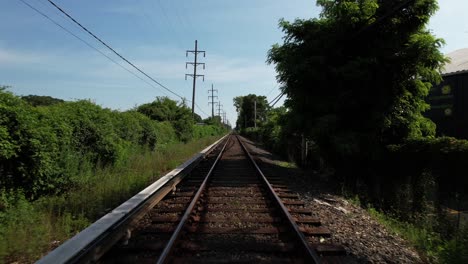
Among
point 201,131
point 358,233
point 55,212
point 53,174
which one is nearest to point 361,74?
point 358,233

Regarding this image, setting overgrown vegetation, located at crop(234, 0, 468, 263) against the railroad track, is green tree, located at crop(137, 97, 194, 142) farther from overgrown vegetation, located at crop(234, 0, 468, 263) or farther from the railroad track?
the railroad track

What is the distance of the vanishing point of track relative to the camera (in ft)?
15.1

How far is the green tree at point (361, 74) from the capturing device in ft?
37.9

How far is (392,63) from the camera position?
11.7 metres

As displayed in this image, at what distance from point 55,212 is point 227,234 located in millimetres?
3420

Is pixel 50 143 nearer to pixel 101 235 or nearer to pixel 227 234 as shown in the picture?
pixel 101 235

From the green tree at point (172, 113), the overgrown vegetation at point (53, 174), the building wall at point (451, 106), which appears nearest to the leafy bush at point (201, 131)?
the green tree at point (172, 113)

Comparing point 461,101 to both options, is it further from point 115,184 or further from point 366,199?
point 115,184

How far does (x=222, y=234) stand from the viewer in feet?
18.3

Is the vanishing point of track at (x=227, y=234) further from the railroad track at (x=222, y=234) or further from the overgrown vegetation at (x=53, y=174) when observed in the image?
the overgrown vegetation at (x=53, y=174)

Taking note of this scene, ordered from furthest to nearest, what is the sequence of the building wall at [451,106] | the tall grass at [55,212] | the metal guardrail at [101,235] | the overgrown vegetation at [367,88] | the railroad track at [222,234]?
the building wall at [451,106], the overgrown vegetation at [367,88], the tall grass at [55,212], the railroad track at [222,234], the metal guardrail at [101,235]

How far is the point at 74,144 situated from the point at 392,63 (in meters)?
10.1

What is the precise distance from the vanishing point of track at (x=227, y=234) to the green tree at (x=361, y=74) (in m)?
4.53

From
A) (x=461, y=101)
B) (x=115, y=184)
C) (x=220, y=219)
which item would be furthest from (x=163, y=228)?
(x=461, y=101)
